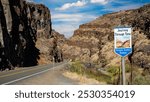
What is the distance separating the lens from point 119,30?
1218 cm

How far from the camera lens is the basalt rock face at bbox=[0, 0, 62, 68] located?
52469mm

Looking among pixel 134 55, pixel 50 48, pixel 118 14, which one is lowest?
pixel 50 48

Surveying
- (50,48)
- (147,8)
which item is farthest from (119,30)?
(50,48)

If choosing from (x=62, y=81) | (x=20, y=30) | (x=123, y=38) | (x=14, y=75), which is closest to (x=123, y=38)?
(x=123, y=38)

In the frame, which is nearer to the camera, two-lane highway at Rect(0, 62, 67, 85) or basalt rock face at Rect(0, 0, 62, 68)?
two-lane highway at Rect(0, 62, 67, 85)

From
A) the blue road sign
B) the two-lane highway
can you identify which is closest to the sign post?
the blue road sign

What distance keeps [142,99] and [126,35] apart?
82.3 inches

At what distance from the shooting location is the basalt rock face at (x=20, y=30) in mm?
52469

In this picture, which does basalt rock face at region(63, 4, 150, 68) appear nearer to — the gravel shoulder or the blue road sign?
the gravel shoulder

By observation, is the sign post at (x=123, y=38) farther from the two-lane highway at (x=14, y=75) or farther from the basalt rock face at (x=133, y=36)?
the basalt rock face at (x=133, y=36)

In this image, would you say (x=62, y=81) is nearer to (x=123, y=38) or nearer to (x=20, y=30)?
(x=123, y=38)

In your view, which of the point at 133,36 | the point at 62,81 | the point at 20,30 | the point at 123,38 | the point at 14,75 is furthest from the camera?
the point at 20,30

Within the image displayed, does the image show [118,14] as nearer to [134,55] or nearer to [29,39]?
[134,55]

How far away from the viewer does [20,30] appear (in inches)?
2489
